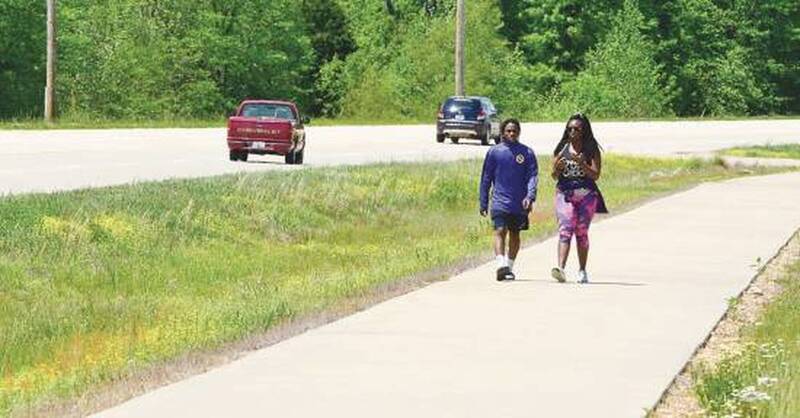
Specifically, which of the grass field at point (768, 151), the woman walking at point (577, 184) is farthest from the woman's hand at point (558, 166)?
the grass field at point (768, 151)

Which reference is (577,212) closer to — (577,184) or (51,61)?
(577,184)

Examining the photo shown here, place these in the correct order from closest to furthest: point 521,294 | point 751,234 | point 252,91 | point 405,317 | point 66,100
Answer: point 405,317
point 521,294
point 751,234
point 66,100
point 252,91

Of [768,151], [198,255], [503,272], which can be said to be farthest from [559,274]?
[768,151]

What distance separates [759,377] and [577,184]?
648 centimetres

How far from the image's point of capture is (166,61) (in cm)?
8312

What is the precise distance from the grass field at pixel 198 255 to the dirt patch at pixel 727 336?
3380 millimetres

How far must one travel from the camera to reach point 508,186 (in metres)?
16.6

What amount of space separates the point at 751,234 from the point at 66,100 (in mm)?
52688

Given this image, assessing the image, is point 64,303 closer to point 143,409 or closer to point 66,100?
point 143,409

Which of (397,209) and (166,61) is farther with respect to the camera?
(166,61)

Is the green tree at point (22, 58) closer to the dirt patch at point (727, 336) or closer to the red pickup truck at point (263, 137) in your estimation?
the red pickup truck at point (263, 137)

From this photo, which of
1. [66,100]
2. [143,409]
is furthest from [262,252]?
[66,100]

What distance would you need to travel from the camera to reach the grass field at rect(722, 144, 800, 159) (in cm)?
5491

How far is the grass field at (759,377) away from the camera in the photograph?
29.3 feet
